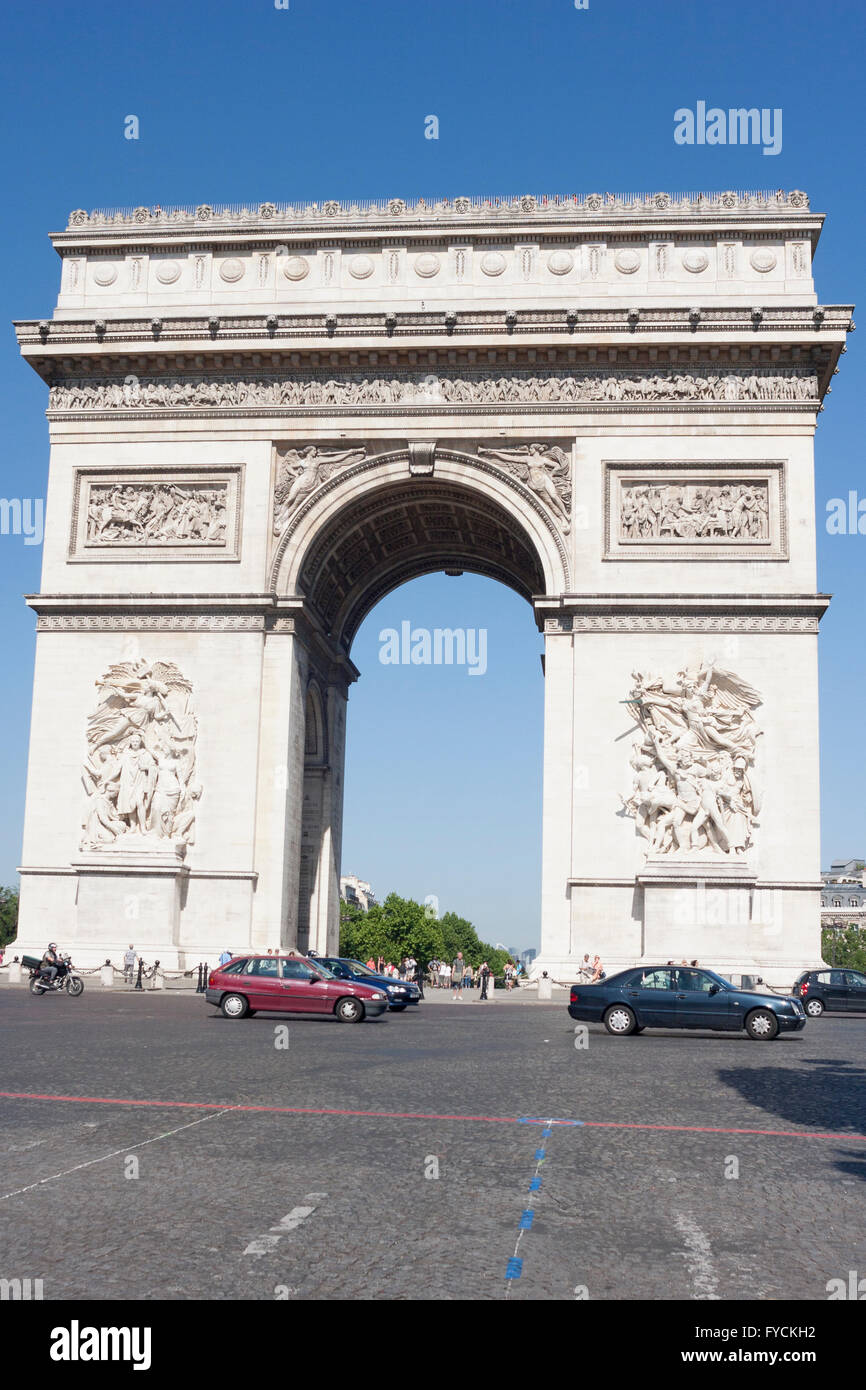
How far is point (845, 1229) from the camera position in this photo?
756 centimetres

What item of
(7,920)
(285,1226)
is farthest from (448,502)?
(7,920)

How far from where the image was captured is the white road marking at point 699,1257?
20.5ft

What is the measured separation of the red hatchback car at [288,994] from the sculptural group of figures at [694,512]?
1476 cm

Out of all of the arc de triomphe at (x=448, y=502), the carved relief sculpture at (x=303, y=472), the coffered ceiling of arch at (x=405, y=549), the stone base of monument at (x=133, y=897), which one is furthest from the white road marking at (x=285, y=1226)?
the coffered ceiling of arch at (x=405, y=549)

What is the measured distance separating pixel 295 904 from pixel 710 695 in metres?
12.0

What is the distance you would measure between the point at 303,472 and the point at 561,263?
28.3 ft

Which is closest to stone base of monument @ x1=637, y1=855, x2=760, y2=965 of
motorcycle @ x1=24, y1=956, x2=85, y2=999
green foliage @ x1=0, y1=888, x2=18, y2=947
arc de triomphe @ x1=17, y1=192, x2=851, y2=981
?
arc de triomphe @ x1=17, y1=192, x2=851, y2=981

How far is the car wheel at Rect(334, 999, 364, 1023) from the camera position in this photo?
2472 centimetres

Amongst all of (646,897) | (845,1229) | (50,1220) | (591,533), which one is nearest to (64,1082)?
(50,1220)

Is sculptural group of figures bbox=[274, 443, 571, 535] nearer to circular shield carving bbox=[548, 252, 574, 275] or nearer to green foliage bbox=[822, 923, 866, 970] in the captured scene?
circular shield carving bbox=[548, 252, 574, 275]

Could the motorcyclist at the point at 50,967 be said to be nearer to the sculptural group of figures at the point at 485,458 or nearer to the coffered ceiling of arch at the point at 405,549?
the coffered ceiling of arch at the point at 405,549

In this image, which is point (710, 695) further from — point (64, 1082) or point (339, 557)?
point (64, 1082)

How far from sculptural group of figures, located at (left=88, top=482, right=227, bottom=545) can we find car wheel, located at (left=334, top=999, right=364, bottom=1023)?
14849mm

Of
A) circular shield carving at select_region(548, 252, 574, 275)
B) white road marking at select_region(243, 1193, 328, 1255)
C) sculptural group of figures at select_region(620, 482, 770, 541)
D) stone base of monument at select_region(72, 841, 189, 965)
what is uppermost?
circular shield carving at select_region(548, 252, 574, 275)
